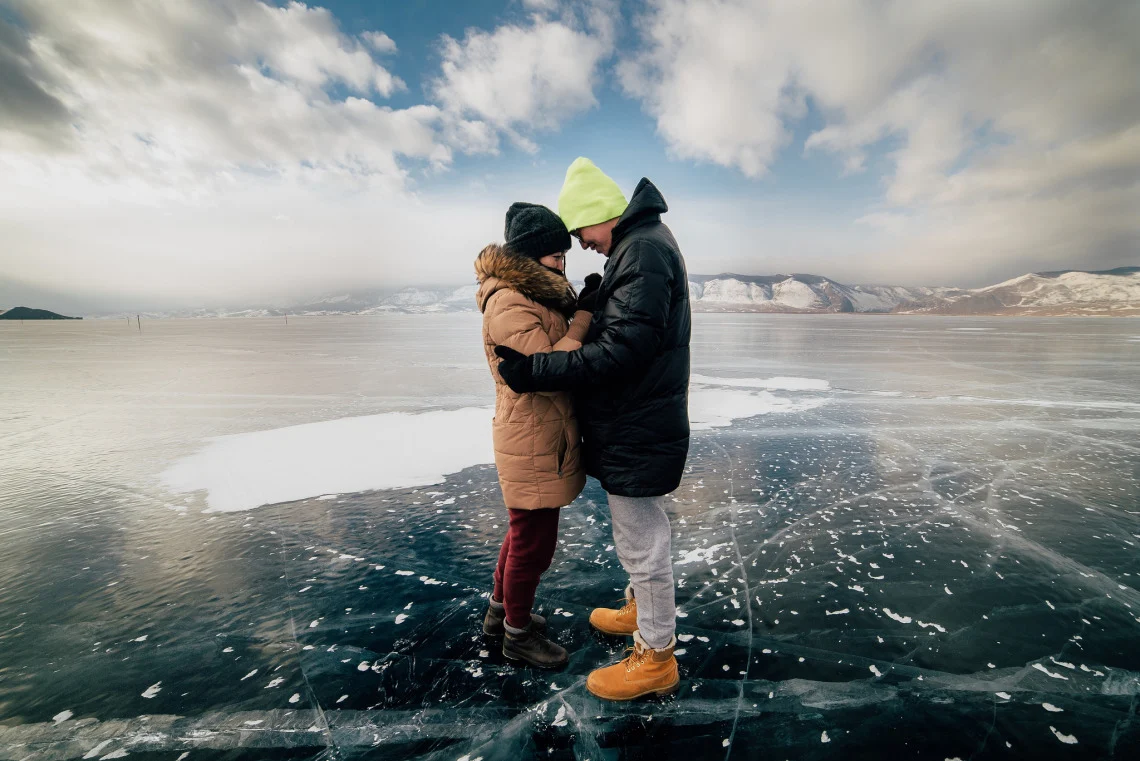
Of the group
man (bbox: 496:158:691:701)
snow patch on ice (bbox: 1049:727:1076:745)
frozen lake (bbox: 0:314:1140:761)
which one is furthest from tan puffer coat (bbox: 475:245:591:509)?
snow patch on ice (bbox: 1049:727:1076:745)

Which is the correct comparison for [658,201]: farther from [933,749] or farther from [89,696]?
[89,696]

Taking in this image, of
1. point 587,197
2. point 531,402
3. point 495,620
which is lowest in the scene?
point 495,620

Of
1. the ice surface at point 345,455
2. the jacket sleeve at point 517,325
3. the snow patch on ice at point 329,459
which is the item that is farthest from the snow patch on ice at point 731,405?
the jacket sleeve at point 517,325

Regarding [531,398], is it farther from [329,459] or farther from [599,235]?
[329,459]

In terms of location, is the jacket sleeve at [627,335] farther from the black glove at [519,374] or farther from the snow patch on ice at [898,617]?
the snow patch on ice at [898,617]

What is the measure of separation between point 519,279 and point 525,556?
131 centimetres

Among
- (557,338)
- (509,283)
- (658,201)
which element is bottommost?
(557,338)

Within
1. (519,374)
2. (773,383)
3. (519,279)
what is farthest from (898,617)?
(773,383)

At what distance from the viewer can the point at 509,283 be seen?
218 centimetres

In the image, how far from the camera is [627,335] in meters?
1.96

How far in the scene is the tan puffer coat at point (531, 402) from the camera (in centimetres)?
217

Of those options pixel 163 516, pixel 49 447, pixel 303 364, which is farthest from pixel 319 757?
pixel 303 364

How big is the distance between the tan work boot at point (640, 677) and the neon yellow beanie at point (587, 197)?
1.95 metres

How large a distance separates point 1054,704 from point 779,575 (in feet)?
4.39
